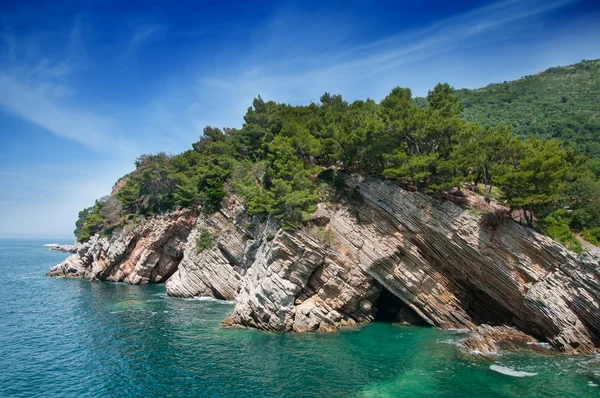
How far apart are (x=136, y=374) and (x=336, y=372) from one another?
12.9 metres

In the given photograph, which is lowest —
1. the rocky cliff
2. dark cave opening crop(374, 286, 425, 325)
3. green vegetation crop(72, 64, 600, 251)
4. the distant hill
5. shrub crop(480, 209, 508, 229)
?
dark cave opening crop(374, 286, 425, 325)

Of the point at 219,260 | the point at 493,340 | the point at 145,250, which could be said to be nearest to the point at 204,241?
the point at 219,260

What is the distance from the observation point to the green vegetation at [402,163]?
1115 inches

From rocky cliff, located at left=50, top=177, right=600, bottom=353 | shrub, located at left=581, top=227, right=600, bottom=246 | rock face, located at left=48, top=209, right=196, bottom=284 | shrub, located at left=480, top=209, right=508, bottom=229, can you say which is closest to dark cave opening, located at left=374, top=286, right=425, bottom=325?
rocky cliff, located at left=50, top=177, right=600, bottom=353

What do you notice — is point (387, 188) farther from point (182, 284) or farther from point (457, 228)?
point (182, 284)

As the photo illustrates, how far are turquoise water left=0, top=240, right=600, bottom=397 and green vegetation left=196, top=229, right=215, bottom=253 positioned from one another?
410 inches

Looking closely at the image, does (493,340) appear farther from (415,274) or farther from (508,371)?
(415,274)

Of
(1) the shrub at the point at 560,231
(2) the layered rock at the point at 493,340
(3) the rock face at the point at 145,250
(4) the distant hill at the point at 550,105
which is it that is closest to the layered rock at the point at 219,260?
(3) the rock face at the point at 145,250

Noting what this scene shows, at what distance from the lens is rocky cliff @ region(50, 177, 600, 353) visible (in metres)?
25.2

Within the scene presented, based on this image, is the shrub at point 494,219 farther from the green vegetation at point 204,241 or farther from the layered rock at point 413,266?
the green vegetation at point 204,241

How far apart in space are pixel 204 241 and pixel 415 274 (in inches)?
1040

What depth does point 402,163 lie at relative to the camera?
111ft

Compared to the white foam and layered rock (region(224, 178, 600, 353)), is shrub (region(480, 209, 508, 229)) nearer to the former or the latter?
layered rock (region(224, 178, 600, 353))

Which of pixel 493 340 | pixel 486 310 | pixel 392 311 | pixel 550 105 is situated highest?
pixel 550 105
